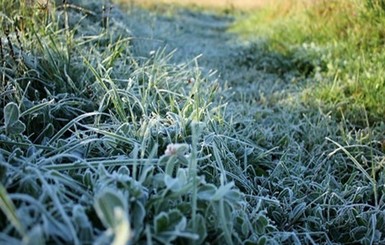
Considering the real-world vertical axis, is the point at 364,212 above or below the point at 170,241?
below

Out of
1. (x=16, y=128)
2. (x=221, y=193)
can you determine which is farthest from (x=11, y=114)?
(x=221, y=193)

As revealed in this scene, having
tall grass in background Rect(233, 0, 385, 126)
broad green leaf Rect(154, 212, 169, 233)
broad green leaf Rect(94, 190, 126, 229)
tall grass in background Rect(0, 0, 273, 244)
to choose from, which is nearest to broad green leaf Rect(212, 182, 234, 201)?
tall grass in background Rect(0, 0, 273, 244)

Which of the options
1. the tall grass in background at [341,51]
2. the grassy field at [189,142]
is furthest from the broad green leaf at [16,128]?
the tall grass in background at [341,51]

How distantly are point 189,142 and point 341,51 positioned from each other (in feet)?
6.93

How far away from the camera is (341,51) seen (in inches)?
127

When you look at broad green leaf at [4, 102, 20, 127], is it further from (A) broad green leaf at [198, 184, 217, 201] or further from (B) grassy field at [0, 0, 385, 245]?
(A) broad green leaf at [198, 184, 217, 201]

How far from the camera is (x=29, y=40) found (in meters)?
2.16

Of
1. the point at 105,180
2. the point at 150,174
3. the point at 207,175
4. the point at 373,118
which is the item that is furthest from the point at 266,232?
the point at 373,118

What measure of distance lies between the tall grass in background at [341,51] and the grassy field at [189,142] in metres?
0.01

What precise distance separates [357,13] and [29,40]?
92.6 inches

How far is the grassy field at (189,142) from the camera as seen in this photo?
0.94 metres

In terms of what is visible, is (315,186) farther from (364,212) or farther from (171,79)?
(171,79)

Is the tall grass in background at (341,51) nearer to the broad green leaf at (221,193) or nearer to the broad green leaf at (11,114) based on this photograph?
the broad green leaf at (221,193)

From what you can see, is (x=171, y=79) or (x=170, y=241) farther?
(x=171, y=79)
